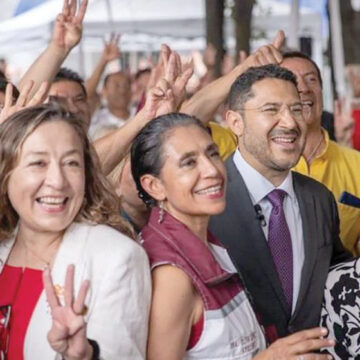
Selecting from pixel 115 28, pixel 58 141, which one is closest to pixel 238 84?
pixel 58 141

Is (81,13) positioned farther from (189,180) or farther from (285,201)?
(189,180)

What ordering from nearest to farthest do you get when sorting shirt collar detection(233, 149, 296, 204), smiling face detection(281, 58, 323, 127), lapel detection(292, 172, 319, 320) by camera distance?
lapel detection(292, 172, 319, 320)
shirt collar detection(233, 149, 296, 204)
smiling face detection(281, 58, 323, 127)

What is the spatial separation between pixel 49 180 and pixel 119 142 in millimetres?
955

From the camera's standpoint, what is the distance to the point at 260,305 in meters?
3.80

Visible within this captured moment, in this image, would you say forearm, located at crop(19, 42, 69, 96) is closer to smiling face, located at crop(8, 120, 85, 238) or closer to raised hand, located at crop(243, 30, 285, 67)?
raised hand, located at crop(243, 30, 285, 67)

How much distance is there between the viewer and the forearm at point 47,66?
4.48 meters

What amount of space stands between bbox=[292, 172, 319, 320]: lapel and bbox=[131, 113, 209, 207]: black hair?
26.3 inches

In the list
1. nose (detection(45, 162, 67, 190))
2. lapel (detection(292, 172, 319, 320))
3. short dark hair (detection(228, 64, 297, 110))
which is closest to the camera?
nose (detection(45, 162, 67, 190))

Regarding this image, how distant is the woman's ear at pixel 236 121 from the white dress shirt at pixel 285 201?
13cm

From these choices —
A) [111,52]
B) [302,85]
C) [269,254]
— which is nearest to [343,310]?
[269,254]

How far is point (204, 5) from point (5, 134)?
11713mm

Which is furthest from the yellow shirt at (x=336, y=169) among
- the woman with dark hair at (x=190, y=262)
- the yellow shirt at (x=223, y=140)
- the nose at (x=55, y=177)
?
the nose at (x=55, y=177)

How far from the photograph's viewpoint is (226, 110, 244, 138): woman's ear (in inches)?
168

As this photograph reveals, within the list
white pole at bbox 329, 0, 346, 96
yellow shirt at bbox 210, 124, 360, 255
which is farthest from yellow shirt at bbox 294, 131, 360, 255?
white pole at bbox 329, 0, 346, 96
